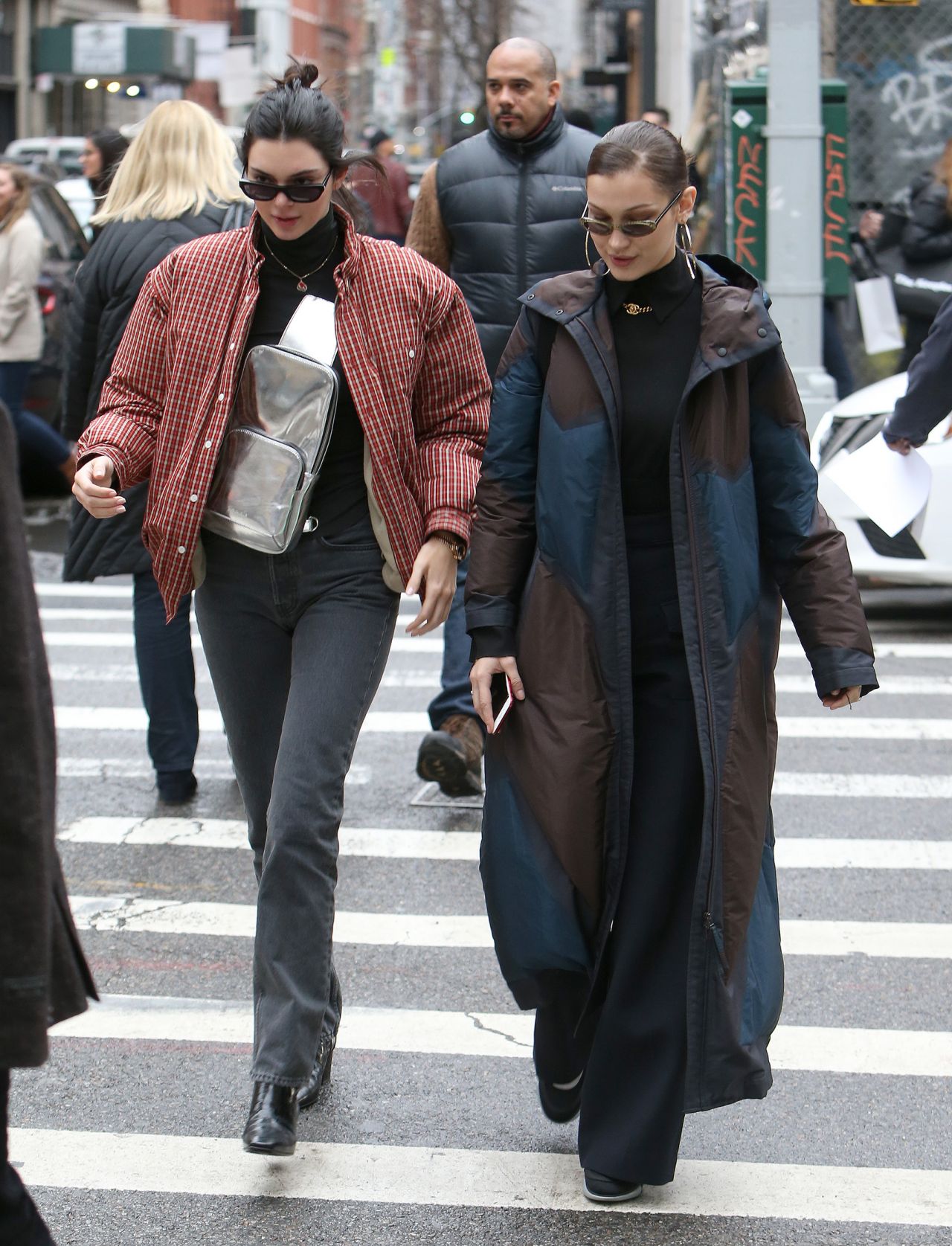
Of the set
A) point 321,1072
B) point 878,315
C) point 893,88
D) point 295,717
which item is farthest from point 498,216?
point 893,88

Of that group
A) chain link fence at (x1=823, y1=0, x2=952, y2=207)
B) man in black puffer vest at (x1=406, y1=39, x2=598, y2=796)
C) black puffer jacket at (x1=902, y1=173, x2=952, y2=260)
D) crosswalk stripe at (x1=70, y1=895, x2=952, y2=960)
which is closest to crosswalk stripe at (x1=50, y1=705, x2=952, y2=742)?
man in black puffer vest at (x1=406, y1=39, x2=598, y2=796)

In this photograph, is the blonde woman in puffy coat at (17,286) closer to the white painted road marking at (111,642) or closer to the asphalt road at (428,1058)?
the white painted road marking at (111,642)

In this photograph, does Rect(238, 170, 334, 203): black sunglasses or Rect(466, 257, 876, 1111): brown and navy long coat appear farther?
Rect(238, 170, 334, 203): black sunglasses

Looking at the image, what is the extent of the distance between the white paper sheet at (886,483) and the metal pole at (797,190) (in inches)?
238

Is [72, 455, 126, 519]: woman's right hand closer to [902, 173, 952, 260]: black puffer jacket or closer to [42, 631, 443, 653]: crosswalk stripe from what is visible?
[42, 631, 443, 653]: crosswalk stripe

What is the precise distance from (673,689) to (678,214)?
2.90ft

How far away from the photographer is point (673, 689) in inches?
136

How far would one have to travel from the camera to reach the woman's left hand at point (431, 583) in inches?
150

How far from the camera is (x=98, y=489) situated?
12.2 feet

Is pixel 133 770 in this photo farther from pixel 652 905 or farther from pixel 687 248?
pixel 687 248

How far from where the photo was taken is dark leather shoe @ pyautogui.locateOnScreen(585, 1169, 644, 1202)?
140 inches

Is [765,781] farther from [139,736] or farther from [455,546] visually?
[139,736]

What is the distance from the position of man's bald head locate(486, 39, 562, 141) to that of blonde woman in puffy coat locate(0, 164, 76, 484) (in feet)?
16.9

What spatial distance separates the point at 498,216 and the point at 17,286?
5445mm
